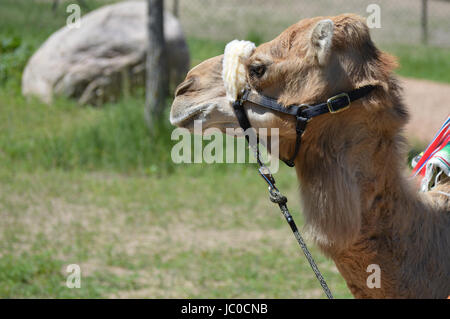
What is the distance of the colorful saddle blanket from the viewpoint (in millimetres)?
2872

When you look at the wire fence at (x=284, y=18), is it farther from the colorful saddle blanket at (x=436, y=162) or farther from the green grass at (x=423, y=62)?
the colorful saddle blanket at (x=436, y=162)

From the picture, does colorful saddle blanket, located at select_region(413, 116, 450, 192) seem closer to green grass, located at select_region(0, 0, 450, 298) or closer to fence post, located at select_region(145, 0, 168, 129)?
green grass, located at select_region(0, 0, 450, 298)

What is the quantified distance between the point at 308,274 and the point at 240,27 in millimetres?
9733

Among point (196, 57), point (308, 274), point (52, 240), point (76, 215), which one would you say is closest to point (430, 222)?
point (308, 274)

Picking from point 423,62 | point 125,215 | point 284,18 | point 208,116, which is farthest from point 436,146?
point 284,18

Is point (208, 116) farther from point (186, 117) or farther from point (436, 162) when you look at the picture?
point (436, 162)

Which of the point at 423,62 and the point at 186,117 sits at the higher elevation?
the point at 423,62

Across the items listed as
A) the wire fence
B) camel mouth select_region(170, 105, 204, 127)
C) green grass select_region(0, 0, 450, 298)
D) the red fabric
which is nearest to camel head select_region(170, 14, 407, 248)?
camel mouth select_region(170, 105, 204, 127)

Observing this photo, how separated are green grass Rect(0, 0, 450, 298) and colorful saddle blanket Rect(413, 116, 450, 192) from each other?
2106 mm

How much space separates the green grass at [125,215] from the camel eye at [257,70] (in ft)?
8.71

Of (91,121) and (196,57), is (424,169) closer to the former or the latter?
(91,121)

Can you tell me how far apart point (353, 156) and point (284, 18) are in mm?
13273

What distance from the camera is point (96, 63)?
30.3ft

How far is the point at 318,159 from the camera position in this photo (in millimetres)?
2541
